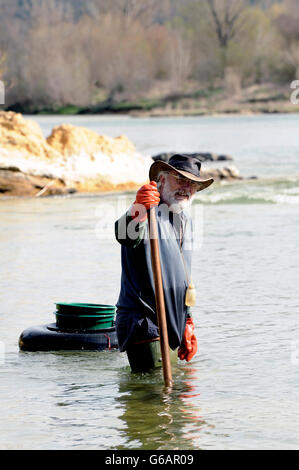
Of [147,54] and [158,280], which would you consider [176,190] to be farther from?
[147,54]

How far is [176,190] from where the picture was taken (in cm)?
716

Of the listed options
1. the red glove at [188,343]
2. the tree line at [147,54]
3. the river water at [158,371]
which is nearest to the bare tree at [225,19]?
the tree line at [147,54]

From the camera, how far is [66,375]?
27.0ft

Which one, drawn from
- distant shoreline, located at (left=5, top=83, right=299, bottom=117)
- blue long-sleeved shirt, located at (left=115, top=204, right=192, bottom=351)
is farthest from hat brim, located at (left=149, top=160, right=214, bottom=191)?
distant shoreline, located at (left=5, top=83, right=299, bottom=117)

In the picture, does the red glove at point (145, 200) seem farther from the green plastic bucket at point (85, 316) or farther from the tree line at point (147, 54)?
the tree line at point (147, 54)

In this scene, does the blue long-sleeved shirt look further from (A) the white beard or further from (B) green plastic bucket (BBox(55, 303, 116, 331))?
(B) green plastic bucket (BBox(55, 303, 116, 331))

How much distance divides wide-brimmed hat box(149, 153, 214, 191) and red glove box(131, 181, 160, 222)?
13.9 inches

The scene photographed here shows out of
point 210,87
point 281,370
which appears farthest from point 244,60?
point 281,370

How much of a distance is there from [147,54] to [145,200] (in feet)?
354

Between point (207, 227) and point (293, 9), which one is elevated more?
point (207, 227)

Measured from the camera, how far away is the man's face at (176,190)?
281 inches

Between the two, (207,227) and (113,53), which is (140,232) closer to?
(207,227)

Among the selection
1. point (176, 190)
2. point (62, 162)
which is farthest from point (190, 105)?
point (176, 190)

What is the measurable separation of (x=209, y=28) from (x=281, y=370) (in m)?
114
